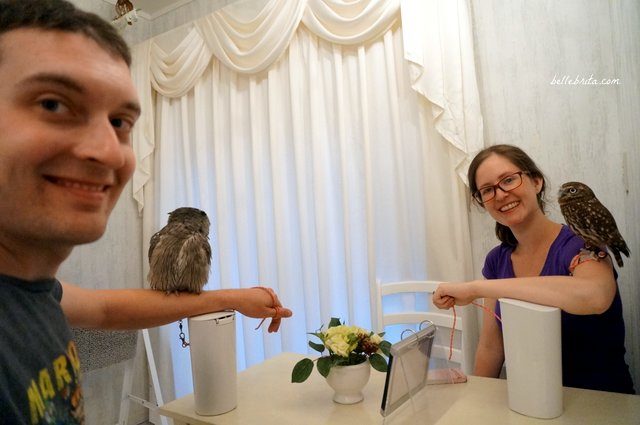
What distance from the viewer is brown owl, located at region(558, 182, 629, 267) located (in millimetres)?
1030

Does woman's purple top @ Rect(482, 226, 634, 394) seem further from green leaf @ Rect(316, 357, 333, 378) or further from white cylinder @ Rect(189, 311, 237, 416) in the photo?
white cylinder @ Rect(189, 311, 237, 416)

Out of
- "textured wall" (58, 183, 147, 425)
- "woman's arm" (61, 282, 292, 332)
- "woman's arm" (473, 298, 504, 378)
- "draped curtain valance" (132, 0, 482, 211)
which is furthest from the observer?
"textured wall" (58, 183, 147, 425)

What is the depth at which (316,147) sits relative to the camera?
2268 mm

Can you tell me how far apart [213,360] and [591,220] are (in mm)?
1128

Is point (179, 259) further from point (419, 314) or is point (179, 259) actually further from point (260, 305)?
point (419, 314)

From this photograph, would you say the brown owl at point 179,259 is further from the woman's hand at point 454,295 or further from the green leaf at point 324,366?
the woman's hand at point 454,295

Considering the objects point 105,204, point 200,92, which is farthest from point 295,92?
point 105,204

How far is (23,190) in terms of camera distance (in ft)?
1.53

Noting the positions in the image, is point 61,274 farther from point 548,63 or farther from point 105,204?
point 548,63

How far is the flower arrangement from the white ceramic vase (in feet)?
0.06

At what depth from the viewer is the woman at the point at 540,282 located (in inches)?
40.8

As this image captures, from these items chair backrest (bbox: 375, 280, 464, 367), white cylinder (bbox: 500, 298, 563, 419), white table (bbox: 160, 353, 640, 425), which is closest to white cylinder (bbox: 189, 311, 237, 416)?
white table (bbox: 160, 353, 640, 425)

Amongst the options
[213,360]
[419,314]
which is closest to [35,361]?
[213,360]

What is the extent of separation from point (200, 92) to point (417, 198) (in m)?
1.77
